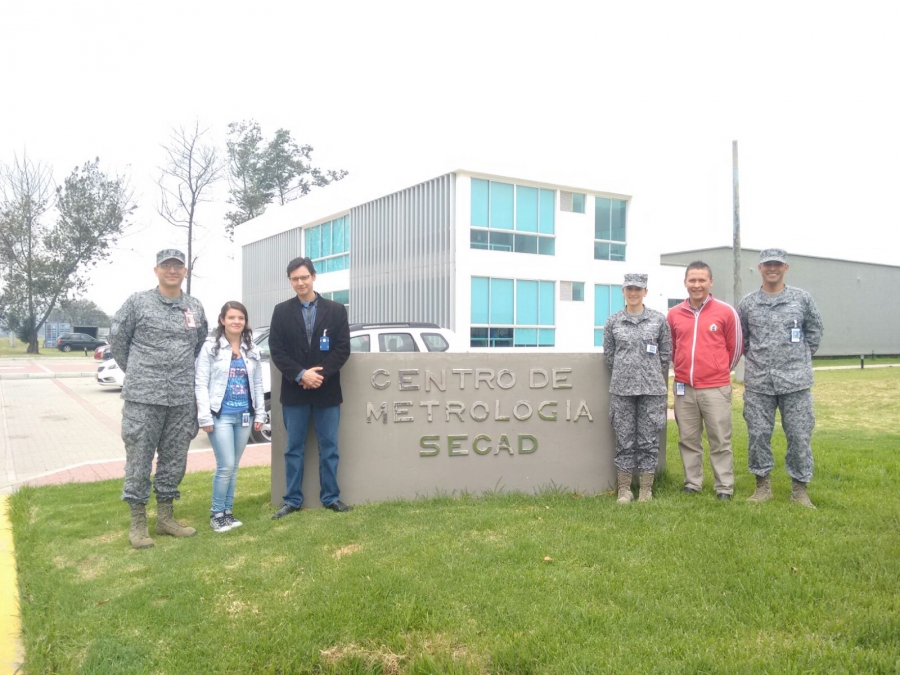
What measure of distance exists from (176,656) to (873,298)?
54677 millimetres

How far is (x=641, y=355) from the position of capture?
5.64m

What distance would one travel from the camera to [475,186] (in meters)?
23.1

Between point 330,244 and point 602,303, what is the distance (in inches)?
466

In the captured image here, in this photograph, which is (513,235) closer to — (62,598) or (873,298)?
(62,598)

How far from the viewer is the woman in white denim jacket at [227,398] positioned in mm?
5293

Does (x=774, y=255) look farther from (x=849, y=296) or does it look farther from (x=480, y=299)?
(x=849, y=296)

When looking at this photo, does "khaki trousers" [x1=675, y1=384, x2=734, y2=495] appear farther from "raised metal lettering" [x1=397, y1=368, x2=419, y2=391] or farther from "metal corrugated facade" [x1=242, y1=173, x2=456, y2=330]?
"metal corrugated facade" [x1=242, y1=173, x2=456, y2=330]

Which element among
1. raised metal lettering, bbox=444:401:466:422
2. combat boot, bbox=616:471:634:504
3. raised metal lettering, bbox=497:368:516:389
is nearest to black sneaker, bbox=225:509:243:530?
raised metal lettering, bbox=444:401:466:422

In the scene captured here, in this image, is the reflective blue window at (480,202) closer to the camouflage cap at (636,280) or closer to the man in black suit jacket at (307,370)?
the camouflage cap at (636,280)

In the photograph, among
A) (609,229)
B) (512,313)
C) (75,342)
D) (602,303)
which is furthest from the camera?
(75,342)

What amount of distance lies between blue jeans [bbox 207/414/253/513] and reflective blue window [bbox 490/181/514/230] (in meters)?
18.8

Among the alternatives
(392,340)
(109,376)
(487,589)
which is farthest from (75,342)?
(487,589)

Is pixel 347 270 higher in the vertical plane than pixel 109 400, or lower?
higher

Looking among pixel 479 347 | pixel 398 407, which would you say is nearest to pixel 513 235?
pixel 479 347
